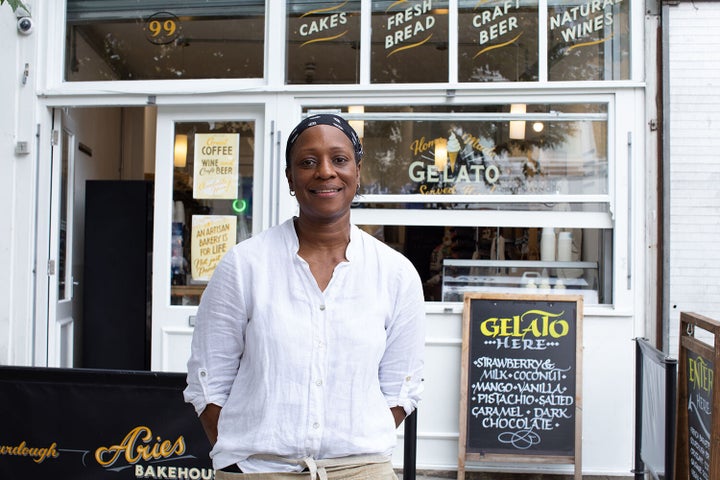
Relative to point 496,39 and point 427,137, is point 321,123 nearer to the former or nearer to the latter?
point 427,137

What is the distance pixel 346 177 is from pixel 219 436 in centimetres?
74

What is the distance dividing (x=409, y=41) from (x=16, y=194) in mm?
3099

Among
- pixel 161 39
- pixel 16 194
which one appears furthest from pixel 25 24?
pixel 16 194

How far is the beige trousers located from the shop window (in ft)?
11.0

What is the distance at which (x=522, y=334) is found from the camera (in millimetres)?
4785

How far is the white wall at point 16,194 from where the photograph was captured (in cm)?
516

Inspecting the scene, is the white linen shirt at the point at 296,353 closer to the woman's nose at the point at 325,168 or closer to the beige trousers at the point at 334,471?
the beige trousers at the point at 334,471

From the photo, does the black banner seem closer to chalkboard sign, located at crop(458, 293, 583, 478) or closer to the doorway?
chalkboard sign, located at crop(458, 293, 583, 478)

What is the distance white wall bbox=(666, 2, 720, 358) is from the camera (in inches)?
185

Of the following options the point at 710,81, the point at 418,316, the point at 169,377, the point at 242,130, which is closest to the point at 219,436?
the point at 418,316

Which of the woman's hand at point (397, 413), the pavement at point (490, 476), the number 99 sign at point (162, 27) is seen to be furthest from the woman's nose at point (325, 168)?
the number 99 sign at point (162, 27)

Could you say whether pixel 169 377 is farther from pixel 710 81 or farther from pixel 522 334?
pixel 710 81

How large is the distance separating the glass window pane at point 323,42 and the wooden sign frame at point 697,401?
9.31 feet

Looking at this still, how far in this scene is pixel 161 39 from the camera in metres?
5.43
